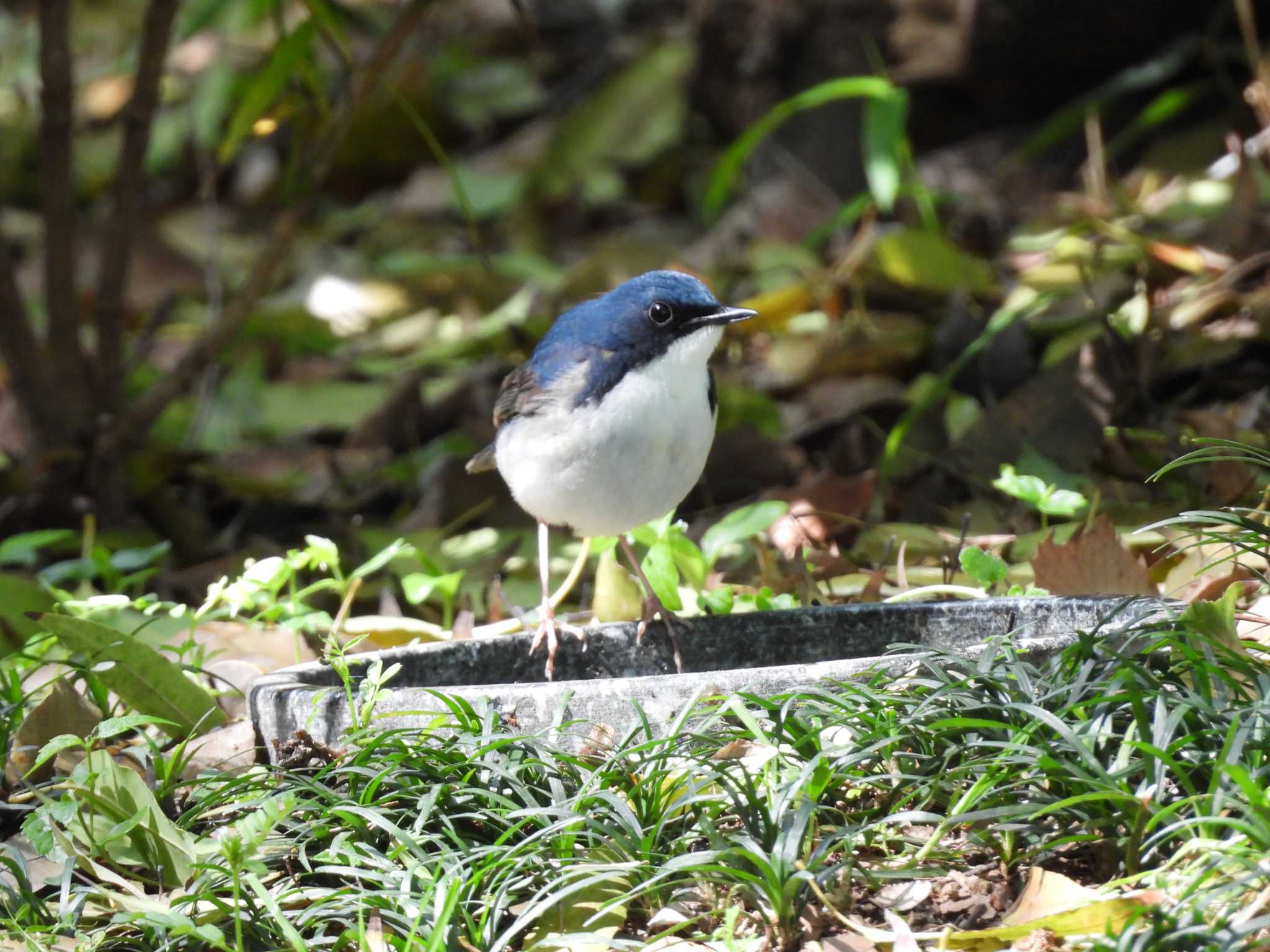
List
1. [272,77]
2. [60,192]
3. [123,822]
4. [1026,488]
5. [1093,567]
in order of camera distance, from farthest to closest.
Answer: [60,192], [272,77], [1026,488], [1093,567], [123,822]

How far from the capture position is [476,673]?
4.34m

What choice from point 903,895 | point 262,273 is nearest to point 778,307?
point 262,273

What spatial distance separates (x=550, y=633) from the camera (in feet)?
14.1

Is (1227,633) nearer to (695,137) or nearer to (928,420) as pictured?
(928,420)

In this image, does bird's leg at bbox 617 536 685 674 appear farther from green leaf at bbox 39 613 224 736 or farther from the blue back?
green leaf at bbox 39 613 224 736

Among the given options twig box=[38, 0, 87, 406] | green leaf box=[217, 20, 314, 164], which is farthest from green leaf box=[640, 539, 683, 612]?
twig box=[38, 0, 87, 406]

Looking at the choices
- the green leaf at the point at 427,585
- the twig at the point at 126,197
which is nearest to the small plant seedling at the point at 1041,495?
the green leaf at the point at 427,585

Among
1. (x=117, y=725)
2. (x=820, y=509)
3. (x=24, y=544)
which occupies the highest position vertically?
(x=117, y=725)

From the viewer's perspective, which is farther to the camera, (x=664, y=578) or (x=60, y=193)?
(x=60, y=193)

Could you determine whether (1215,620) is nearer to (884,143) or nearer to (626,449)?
(626,449)

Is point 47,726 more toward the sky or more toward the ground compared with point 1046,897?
more toward the sky

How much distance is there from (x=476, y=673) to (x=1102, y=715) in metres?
1.89

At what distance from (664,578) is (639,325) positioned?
2.51 feet

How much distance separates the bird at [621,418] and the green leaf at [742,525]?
260 mm
